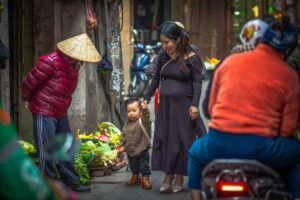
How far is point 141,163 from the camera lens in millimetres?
8250

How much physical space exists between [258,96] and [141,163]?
3919mm

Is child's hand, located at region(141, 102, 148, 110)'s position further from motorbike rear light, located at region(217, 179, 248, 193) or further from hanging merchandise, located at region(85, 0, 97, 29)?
motorbike rear light, located at region(217, 179, 248, 193)

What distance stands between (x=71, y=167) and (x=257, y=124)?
3804 mm

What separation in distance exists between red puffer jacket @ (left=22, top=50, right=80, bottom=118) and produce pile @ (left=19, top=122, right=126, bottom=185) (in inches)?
44.9

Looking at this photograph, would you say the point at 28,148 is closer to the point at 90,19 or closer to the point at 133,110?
the point at 133,110

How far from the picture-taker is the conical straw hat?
24.4ft

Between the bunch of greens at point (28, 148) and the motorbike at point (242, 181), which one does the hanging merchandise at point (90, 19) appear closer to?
the bunch of greens at point (28, 148)

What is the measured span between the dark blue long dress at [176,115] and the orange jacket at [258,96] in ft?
9.62

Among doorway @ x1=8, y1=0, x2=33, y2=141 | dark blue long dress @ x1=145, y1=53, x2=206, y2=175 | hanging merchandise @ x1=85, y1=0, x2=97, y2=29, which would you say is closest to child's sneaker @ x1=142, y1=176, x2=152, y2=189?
dark blue long dress @ x1=145, y1=53, x2=206, y2=175

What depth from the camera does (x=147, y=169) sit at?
824 cm

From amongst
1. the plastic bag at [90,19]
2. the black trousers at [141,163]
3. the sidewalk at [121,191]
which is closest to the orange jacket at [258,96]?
the sidewalk at [121,191]

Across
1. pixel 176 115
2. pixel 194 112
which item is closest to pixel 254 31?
pixel 194 112

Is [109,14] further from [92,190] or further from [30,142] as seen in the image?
[92,190]

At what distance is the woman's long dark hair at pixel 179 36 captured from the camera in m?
7.48
